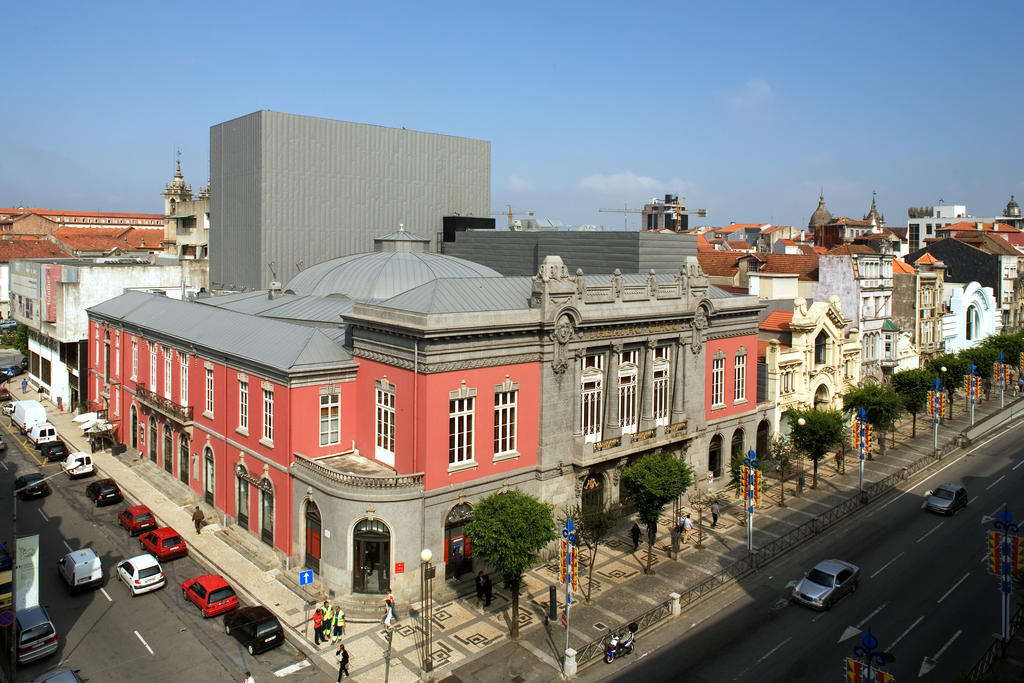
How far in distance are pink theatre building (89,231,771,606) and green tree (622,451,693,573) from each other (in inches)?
90.4

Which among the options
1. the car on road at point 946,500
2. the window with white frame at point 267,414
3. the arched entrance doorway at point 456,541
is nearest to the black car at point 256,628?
the arched entrance doorway at point 456,541

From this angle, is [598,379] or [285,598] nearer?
[285,598]

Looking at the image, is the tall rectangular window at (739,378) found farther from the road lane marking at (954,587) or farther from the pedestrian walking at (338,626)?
the pedestrian walking at (338,626)

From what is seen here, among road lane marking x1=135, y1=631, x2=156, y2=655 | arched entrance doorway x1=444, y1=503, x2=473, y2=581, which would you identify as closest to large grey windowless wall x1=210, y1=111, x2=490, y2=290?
arched entrance doorway x1=444, y1=503, x2=473, y2=581

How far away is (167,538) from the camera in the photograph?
131 ft

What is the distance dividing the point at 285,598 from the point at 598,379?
61.6ft

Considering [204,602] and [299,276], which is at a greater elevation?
[299,276]

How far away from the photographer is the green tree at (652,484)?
38.8 m

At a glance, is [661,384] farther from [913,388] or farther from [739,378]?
[913,388]

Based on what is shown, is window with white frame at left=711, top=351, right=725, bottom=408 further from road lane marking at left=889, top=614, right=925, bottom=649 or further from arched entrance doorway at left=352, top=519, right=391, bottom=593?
arched entrance doorway at left=352, top=519, right=391, bottom=593

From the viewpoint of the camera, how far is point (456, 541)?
120 feet

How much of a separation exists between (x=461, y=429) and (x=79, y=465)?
30.5m

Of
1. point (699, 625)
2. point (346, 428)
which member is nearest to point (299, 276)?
point (346, 428)

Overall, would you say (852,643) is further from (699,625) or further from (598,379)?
(598,379)
